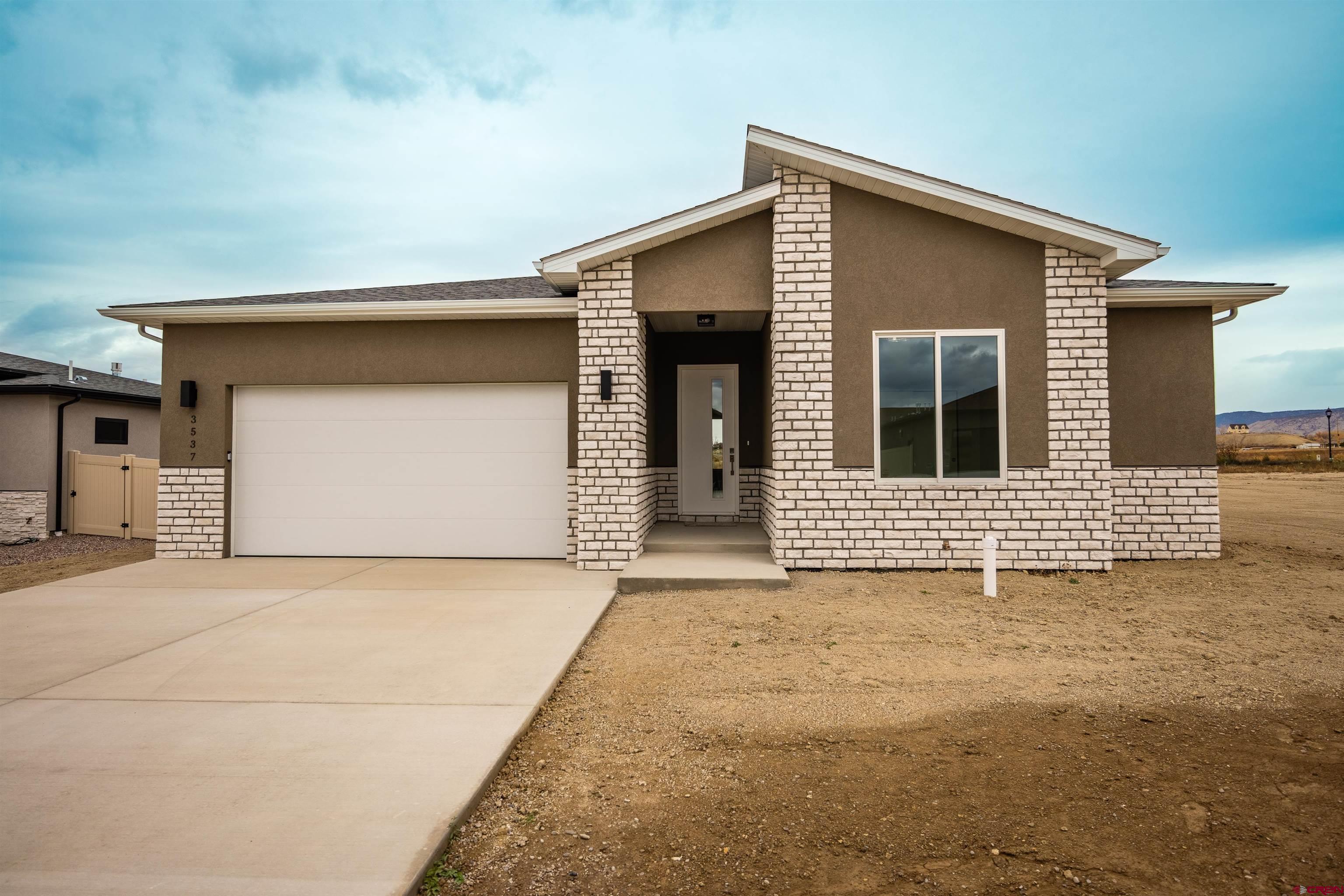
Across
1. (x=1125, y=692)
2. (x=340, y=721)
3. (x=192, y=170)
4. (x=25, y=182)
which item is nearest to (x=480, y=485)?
(x=340, y=721)

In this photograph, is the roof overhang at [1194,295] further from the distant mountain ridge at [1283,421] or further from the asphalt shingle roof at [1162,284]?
the distant mountain ridge at [1283,421]

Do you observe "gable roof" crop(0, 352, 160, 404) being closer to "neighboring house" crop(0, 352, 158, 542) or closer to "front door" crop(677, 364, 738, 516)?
"neighboring house" crop(0, 352, 158, 542)

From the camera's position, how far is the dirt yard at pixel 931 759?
2.07 m

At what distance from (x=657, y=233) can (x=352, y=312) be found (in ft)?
12.8

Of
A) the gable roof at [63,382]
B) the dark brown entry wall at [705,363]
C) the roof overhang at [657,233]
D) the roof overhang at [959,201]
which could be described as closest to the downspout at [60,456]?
the gable roof at [63,382]

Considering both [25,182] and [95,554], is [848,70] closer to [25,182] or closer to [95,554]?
[95,554]

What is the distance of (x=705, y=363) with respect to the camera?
9.80 metres

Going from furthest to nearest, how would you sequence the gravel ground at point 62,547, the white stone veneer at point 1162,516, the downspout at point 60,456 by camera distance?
the downspout at point 60,456 < the gravel ground at point 62,547 < the white stone veneer at point 1162,516

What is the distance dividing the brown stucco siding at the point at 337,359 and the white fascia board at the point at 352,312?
11 centimetres

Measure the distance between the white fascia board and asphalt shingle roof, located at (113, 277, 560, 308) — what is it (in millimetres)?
104

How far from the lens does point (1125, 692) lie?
143 inches

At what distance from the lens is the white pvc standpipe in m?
5.96

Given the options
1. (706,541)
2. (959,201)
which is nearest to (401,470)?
(706,541)

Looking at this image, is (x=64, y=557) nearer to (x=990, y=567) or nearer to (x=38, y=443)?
(x=38, y=443)
